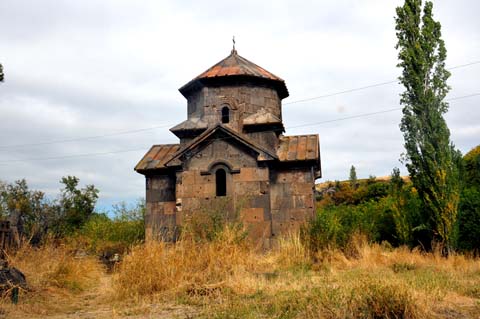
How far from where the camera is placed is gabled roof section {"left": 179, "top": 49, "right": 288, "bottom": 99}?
39.7ft

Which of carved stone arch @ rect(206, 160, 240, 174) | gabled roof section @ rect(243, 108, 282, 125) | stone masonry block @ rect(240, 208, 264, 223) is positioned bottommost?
stone masonry block @ rect(240, 208, 264, 223)

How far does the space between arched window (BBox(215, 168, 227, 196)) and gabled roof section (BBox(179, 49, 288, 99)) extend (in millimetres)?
2823

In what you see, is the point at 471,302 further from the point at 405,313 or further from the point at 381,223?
the point at 381,223

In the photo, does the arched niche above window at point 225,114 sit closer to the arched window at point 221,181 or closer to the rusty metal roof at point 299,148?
the rusty metal roof at point 299,148

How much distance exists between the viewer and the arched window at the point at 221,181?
35.8ft

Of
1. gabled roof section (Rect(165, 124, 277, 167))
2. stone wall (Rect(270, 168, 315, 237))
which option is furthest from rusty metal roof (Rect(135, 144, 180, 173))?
stone wall (Rect(270, 168, 315, 237))

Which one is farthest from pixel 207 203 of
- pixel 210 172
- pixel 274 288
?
pixel 274 288

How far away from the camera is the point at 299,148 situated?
11.3m

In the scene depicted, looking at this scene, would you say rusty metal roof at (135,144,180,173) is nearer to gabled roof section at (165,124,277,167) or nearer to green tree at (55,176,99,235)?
gabled roof section at (165,124,277,167)

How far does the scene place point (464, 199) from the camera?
1017cm

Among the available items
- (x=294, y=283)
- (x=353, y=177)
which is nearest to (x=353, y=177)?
(x=353, y=177)

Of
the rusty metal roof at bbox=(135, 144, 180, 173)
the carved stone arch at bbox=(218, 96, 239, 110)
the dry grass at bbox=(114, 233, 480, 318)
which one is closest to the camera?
the dry grass at bbox=(114, 233, 480, 318)

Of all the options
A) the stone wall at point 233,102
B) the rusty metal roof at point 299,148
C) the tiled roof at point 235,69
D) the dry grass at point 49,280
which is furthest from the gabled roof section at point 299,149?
the dry grass at point 49,280

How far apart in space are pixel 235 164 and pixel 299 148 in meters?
1.81
